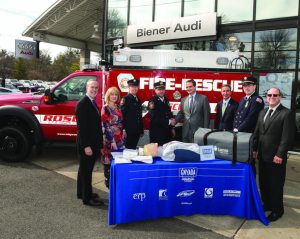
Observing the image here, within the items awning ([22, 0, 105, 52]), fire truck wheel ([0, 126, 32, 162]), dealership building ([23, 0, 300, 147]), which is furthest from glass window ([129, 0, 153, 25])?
fire truck wheel ([0, 126, 32, 162])

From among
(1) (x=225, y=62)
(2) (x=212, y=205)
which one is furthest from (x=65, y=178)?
(1) (x=225, y=62)

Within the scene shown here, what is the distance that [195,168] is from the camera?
3910 mm

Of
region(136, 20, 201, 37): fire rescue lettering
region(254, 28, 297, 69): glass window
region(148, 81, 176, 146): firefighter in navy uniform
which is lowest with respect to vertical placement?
region(148, 81, 176, 146): firefighter in navy uniform

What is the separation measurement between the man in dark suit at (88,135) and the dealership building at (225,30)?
2.39 meters

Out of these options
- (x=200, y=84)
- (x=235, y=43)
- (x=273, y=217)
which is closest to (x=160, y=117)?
(x=200, y=84)

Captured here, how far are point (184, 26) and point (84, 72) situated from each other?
14.6 feet

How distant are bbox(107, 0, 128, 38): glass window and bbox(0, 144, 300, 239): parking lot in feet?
23.7

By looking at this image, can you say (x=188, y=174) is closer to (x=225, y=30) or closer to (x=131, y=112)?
(x=131, y=112)

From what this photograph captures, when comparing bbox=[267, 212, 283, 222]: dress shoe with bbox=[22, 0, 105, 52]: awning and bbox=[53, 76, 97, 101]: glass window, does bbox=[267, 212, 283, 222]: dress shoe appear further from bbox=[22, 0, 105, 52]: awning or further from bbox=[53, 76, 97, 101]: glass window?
bbox=[22, 0, 105, 52]: awning

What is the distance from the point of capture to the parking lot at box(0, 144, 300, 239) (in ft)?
12.0

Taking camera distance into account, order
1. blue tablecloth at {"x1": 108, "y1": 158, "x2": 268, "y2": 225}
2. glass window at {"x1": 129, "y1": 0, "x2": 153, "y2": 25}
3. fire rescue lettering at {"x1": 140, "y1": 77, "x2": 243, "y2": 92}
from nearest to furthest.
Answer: blue tablecloth at {"x1": 108, "y1": 158, "x2": 268, "y2": 225}
fire rescue lettering at {"x1": 140, "y1": 77, "x2": 243, "y2": 92}
glass window at {"x1": 129, "y1": 0, "x2": 153, "y2": 25}

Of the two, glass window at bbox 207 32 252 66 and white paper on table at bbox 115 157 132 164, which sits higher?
glass window at bbox 207 32 252 66

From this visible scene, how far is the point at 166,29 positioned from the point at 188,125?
5607 millimetres

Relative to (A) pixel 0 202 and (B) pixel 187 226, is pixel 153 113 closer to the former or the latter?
(B) pixel 187 226
